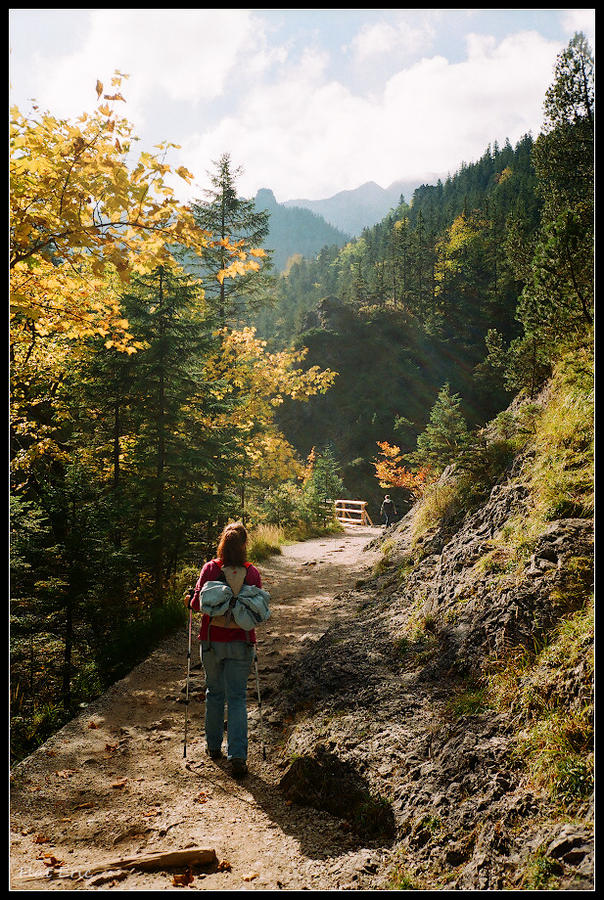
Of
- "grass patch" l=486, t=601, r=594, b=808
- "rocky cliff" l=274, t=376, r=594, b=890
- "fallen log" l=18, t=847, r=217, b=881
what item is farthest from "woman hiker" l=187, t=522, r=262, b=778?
"grass patch" l=486, t=601, r=594, b=808

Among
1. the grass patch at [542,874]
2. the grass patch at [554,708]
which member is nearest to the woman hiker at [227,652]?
the grass patch at [554,708]

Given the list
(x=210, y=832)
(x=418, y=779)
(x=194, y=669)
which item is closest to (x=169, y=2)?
(x=418, y=779)

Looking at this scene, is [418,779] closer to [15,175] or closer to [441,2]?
[441,2]

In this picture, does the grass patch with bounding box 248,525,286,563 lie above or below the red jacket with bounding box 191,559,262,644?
below

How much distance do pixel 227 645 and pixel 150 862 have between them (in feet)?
4.52

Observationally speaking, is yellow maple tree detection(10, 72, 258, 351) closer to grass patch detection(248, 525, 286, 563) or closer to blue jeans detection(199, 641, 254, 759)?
blue jeans detection(199, 641, 254, 759)

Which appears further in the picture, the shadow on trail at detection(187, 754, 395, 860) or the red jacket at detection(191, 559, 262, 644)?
the red jacket at detection(191, 559, 262, 644)

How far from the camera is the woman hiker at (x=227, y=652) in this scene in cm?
378

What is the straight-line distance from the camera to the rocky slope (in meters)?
2.18

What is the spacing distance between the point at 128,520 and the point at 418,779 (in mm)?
5602

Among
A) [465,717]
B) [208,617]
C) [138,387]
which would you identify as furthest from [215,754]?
[138,387]

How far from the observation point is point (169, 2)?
2.53 metres

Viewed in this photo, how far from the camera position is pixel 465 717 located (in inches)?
115

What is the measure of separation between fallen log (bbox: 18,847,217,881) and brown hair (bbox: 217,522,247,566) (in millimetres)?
1785
